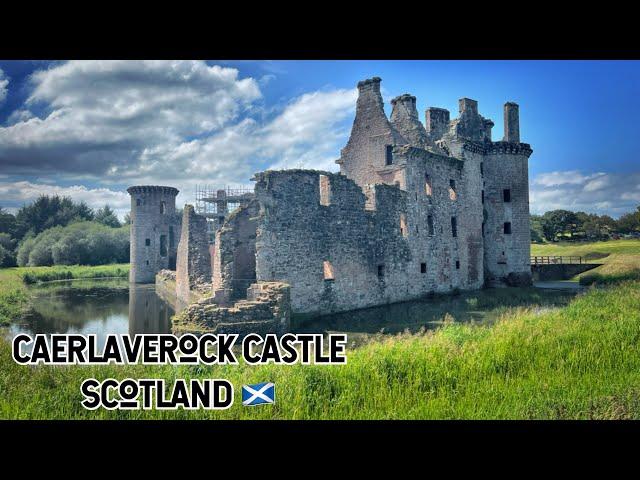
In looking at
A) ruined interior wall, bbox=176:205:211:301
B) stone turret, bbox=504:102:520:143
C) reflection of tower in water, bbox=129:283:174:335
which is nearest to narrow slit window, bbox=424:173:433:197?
stone turret, bbox=504:102:520:143

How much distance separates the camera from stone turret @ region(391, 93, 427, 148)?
2228 centimetres

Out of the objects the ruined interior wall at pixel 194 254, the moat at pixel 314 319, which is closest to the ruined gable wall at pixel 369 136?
the moat at pixel 314 319

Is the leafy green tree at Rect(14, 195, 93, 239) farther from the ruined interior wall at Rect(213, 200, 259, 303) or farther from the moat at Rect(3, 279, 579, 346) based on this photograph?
the ruined interior wall at Rect(213, 200, 259, 303)

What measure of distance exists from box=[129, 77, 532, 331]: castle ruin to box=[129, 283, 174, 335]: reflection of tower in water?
64.4 inches

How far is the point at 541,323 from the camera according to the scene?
11.5 m

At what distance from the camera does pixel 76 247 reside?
29125mm

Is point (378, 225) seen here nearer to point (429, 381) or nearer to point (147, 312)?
point (147, 312)

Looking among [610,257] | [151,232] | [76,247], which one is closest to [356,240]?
[610,257]

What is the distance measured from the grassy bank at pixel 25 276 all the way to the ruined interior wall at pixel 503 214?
930 inches

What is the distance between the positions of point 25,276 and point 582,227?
3325cm

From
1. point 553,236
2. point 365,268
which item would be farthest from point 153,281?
point 553,236

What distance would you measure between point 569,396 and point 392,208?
1336 cm

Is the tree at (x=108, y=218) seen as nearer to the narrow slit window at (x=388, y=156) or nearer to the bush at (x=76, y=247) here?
the bush at (x=76, y=247)

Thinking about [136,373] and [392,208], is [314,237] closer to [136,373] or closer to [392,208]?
[392,208]
